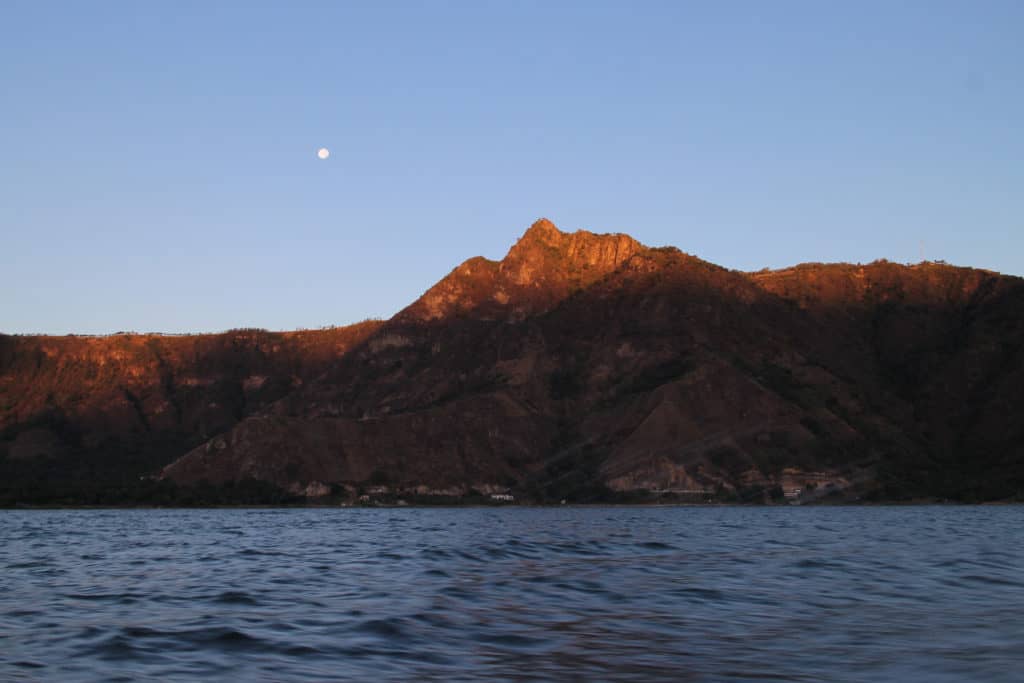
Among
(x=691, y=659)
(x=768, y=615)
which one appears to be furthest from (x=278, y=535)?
(x=691, y=659)

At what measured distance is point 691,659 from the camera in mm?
23094

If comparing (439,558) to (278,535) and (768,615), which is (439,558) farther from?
(278,535)

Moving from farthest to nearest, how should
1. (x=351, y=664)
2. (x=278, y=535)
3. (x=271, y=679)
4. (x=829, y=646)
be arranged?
(x=278, y=535) < (x=829, y=646) < (x=351, y=664) < (x=271, y=679)

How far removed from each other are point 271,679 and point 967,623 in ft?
58.3

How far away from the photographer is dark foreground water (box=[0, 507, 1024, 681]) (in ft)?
73.4

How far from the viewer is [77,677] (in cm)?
2147

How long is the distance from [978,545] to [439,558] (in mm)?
32630

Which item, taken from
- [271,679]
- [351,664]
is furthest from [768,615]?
[271,679]

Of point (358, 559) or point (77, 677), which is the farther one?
point (358, 559)

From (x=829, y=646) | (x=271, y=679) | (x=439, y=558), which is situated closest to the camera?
(x=271, y=679)

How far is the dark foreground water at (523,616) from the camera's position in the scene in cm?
2238

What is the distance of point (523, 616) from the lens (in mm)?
30406

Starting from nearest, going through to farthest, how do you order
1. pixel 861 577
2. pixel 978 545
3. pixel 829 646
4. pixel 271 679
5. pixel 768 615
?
pixel 271 679 → pixel 829 646 → pixel 768 615 → pixel 861 577 → pixel 978 545

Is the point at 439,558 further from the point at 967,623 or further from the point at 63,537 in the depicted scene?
the point at 63,537
